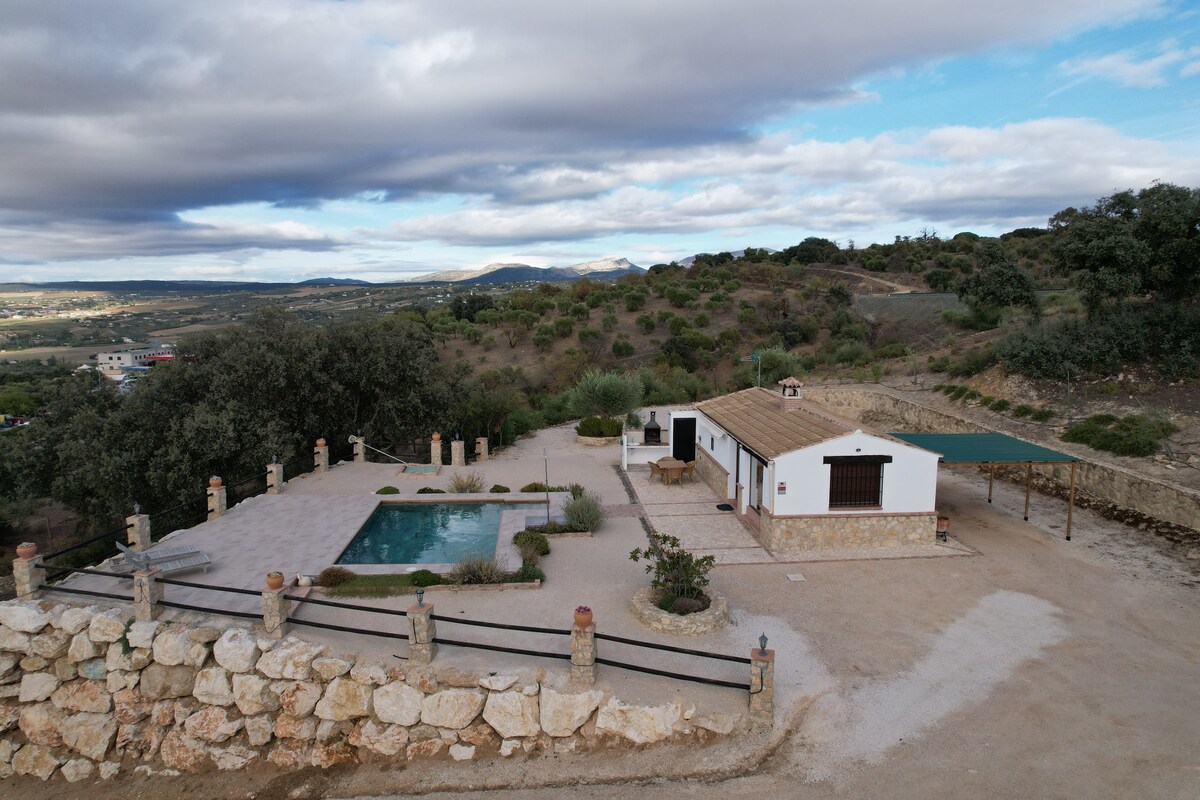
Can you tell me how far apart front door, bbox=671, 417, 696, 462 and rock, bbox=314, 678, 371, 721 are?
1265cm

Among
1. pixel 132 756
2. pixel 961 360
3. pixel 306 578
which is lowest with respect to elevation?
pixel 132 756

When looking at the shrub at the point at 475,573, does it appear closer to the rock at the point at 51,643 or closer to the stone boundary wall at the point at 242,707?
the stone boundary wall at the point at 242,707

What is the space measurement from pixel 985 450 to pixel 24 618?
17.2 m

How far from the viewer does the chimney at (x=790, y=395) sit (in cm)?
1614

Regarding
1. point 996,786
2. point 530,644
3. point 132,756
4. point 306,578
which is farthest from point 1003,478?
point 132,756

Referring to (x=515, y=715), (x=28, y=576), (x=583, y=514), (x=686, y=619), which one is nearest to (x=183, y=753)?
(x=28, y=576)

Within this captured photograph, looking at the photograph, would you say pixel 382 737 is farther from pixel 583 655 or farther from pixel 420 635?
pixel 583 655

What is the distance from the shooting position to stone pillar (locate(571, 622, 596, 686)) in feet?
26.7

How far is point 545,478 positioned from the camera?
60.8 feet

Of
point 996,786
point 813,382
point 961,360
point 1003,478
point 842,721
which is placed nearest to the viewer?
point 996,786

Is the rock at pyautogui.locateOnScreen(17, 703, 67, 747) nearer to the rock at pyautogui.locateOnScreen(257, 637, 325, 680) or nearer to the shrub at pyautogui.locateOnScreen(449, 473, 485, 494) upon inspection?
the rock at pyautogui.locateOnScreen(257, 637, 325, 680)

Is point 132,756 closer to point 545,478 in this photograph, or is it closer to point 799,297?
point 545,478

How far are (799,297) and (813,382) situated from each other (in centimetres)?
2096

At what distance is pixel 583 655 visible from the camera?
8164 mm
